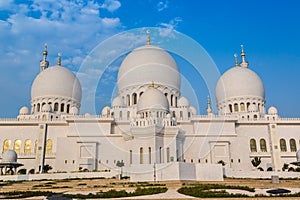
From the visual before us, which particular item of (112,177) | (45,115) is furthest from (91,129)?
(112,177)

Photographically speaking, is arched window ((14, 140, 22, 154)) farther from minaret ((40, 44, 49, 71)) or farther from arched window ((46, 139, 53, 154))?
minaret ((40, 44, 49, 71))

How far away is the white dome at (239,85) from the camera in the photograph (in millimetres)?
44969

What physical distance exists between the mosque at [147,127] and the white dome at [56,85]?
Answer: 14 cm

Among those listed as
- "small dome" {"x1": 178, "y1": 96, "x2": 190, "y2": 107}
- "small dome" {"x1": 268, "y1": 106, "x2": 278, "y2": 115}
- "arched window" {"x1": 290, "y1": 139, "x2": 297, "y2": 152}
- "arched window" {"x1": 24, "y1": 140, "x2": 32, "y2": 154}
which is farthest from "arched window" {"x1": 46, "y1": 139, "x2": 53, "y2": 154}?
"arched window" {"x1": 290, "y1": 139, "x2": 297, "y2": 152}

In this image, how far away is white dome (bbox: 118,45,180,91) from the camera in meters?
41.1

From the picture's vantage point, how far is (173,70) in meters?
43.1

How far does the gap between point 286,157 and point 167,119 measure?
1743cm

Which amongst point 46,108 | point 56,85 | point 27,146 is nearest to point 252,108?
point 56,85

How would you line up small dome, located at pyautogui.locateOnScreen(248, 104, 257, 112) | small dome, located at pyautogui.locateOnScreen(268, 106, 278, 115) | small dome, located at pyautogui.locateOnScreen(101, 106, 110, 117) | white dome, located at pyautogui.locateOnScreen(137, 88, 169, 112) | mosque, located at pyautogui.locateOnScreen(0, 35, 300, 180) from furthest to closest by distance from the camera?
A: small dome, located at pyautogui.locateOnScreen(268, 106, 278, 115)
small dome, located at pyautogui.locateOnScreen(248, 104, 257, 112)
small dome, located at pyautogui.locateOnScreen(101, 106, 110, 117)
white dome, located at pyautogui.locateOnScreen(137, 88, 169, 112)
mosque, located at pyautogui.locateOnScreen(0, 35, 300, 180)

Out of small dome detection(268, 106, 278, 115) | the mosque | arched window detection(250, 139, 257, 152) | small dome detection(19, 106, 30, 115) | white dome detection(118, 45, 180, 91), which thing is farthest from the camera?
small dome detection(268, 106, 278, 115)

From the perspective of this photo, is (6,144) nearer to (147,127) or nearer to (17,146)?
(17,146)

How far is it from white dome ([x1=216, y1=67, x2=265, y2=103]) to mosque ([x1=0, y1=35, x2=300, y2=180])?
148 mm

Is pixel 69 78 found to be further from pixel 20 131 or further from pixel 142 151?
pixel 142 151

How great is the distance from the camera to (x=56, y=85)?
4444 centimetres
